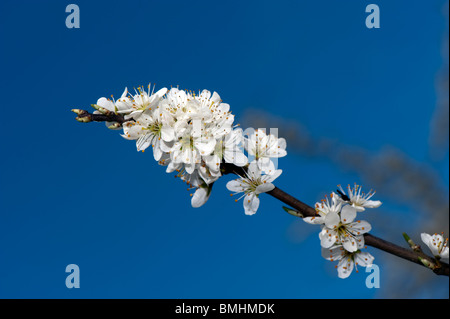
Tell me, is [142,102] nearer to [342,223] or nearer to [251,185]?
[251,185]

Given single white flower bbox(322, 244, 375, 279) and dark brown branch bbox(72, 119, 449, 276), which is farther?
single white flower bbox(322, 244, 375, 279)

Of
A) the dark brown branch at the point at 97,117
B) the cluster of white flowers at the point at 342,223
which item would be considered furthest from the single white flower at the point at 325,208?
the dark brown branch at the point at 97,117

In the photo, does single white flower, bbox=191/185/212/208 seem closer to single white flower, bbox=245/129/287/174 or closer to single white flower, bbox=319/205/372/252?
single white flower, bbox=245/129/287/174

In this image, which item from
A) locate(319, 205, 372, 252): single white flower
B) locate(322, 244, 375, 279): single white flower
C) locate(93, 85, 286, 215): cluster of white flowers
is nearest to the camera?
locate(93, 85, 286, 215): cluster of white flowers

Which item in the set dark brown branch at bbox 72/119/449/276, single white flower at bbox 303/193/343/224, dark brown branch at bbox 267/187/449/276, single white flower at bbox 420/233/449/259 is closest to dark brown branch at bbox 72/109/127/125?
dark brown branch at bbox 72/119/449/276

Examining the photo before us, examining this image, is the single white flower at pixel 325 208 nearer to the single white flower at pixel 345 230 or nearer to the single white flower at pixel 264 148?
the single white flower at pixel 345 230

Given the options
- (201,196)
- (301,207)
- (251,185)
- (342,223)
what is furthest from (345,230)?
(201,196)
